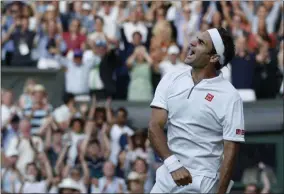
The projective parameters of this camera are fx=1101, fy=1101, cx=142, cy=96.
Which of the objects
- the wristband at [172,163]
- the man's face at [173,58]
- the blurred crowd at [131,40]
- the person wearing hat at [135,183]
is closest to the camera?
the wristband at [172,163]

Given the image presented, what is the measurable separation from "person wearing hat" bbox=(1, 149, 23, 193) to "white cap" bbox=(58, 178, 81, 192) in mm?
839

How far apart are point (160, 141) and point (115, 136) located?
10.1m

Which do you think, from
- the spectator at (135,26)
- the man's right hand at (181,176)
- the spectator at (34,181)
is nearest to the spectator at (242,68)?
the spectator at (135,26)

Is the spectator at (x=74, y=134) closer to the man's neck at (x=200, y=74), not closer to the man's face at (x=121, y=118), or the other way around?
the man's face at (x=121, y=118)

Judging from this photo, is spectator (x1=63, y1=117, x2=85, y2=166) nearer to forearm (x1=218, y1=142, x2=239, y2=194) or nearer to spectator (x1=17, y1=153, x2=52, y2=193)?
spectator (x1=17, y1=153, x2=52, y2=193)

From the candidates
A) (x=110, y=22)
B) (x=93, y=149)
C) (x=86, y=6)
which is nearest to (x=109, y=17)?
(x=110, y=22)

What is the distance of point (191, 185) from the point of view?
7.42 m

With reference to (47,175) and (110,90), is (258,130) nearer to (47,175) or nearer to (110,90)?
(110,90)

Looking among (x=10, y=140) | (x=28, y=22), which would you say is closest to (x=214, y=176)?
(x=10, y=140)

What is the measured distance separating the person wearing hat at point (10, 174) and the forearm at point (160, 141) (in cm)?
897

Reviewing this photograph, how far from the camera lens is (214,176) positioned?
7.46 m

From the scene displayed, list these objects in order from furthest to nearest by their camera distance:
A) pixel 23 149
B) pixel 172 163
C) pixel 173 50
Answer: pixel 173 50 → pixel 23 149 → pixel 172 163

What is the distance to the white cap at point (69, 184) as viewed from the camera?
50.4ft

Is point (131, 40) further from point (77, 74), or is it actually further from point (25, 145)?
point (25, 145)
